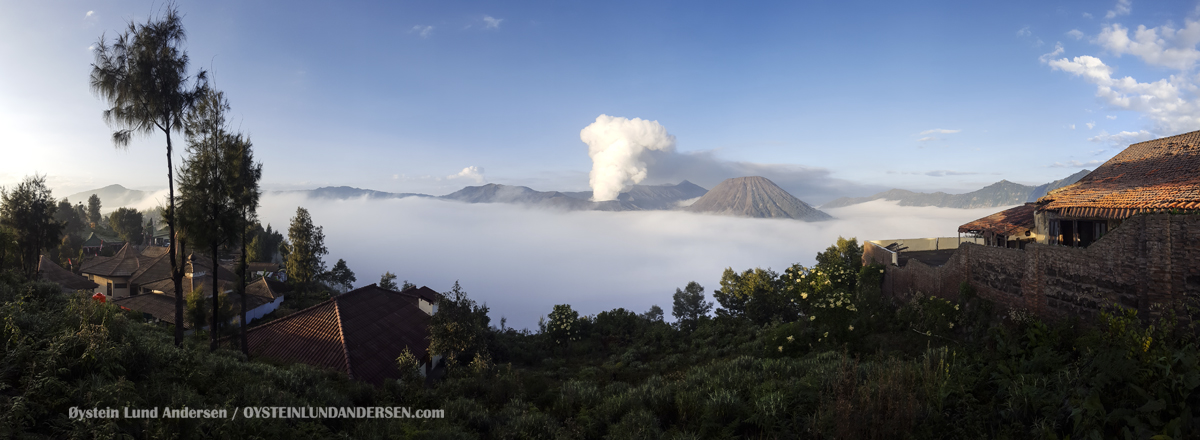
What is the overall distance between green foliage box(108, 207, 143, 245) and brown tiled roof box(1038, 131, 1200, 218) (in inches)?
3848

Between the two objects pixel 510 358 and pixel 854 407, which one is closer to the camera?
pixel 854 407

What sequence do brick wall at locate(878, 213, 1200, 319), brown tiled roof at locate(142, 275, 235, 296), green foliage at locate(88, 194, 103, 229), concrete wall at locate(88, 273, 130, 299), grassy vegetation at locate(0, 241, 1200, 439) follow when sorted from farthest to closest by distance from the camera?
green foliage at locate(88, 194, 103, 229) < concrete wall at locate(88, 273, 130, 299) < brown tiled roof at locate(142, 275, 235, 296) < brick wall at locate(878, 213, 1200, 319) < grassy vegetation at locate(0, 241, 1200, 439)

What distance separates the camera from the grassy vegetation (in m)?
5.04

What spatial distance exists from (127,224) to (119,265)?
42.8m

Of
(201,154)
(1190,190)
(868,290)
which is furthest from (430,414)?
(1190,190)

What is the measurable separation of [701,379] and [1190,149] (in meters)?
14.7

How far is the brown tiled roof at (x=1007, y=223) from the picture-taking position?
16.1 meters

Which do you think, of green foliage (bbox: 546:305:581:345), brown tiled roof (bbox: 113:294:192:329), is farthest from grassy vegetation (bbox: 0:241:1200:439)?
brown tiled roof (bbox: 113:294:192:329)

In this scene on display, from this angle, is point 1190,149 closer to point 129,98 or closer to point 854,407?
point 854,407

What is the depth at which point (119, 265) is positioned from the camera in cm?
3794

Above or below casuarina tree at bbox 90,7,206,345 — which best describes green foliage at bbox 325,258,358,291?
below

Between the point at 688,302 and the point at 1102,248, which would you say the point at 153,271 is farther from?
the point at 1102,248

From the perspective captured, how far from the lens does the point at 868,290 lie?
54.4 ft

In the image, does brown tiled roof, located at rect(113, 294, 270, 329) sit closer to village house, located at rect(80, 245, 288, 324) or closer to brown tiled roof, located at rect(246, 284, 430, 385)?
village house, located at rect(80, 245, 288, 324)
